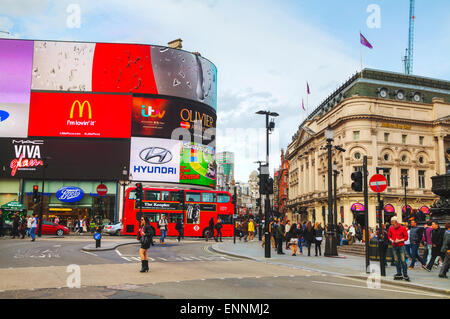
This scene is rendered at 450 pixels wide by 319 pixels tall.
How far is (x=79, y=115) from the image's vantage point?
55750mm

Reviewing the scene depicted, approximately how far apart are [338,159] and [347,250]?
38.8 m

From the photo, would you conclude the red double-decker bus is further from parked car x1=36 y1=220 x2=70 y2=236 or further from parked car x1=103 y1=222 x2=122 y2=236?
parked car x1=36 y1=220 x2=70 y2=236

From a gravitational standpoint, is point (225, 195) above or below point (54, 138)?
below

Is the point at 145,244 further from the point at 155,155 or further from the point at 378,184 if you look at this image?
the point at 155,155

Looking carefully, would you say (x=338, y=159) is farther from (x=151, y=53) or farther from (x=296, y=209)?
(x=151, y=53)

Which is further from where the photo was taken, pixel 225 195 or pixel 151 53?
pixel 151 53

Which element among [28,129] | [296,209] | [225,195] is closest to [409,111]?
[296,209]

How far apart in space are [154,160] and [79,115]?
11.4m

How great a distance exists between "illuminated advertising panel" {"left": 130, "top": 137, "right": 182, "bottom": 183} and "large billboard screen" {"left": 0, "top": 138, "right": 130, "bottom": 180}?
4.29ft

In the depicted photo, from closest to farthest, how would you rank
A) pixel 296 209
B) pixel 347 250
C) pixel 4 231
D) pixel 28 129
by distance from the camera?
pixel 347 250 < pixel 4 231 < pixel 28 129 < pixel 296 209

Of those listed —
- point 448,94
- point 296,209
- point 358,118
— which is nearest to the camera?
point 358,118

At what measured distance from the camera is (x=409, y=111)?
6175 cm

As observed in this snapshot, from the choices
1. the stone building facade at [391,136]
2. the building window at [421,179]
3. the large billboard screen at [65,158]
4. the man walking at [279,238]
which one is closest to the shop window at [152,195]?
the man walking at [279,238]

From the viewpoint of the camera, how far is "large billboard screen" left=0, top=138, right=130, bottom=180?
180 feet
